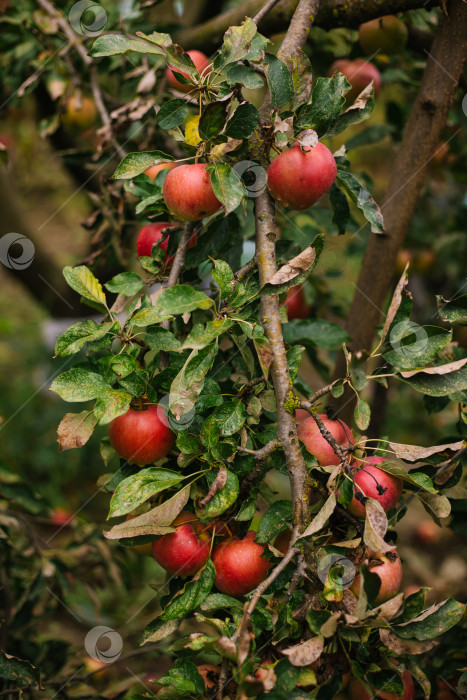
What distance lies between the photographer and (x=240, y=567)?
1.73 ft

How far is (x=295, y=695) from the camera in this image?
0.44m

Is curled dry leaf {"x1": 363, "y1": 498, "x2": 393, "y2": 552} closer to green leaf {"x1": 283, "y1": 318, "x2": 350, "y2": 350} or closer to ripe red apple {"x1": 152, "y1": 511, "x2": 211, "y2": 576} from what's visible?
ripe red apple {"x1": 152, "y1": 511, "x2": 211, "y2": 576}

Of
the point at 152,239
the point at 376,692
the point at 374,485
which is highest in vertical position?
the point at 152,239

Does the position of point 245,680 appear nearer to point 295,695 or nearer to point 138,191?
point 295,695

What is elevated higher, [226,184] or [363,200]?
[226,184]

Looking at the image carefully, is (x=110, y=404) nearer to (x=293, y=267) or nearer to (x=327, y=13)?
(x=293, y=267)

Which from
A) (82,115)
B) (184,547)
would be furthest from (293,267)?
(82,115)

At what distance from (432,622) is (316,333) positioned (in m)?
0.39

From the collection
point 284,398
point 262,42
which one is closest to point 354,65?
point 262,42

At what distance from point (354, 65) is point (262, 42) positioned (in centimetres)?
38

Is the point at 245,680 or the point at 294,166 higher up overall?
the point at 294,166

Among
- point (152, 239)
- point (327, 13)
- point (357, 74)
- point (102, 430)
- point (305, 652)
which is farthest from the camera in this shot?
point (102, 430)

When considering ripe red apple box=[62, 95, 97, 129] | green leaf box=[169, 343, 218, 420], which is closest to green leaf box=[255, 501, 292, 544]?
green leaf box=[169, 343, 218, 420]

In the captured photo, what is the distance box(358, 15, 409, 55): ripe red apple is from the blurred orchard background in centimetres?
4
